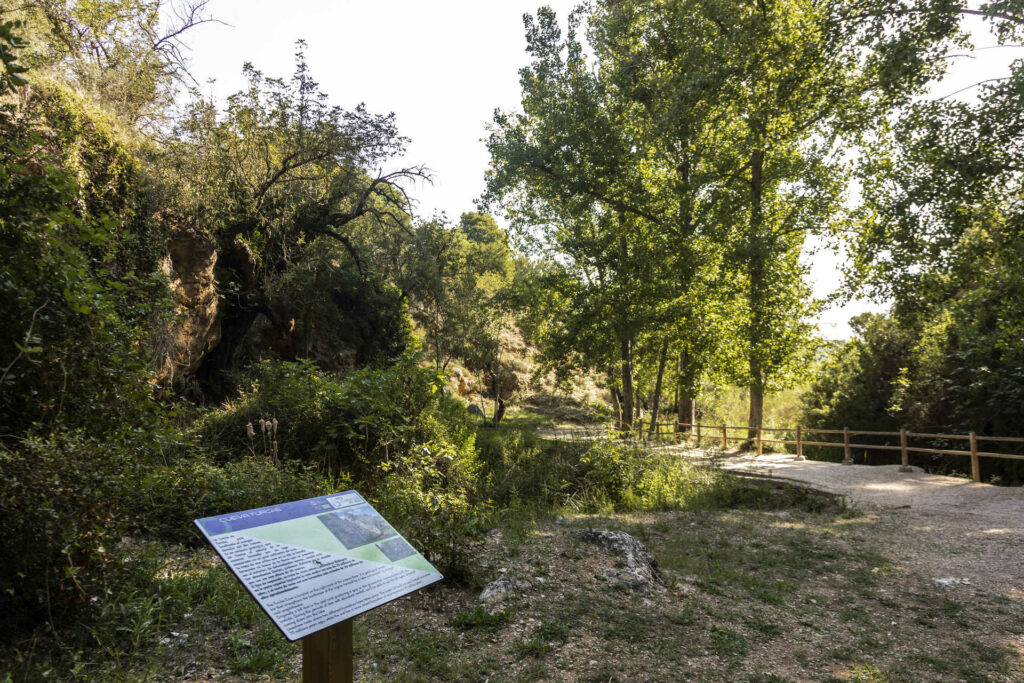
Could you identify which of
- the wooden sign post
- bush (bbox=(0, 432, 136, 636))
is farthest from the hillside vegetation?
the wooden sign post

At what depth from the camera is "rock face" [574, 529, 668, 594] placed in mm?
5395

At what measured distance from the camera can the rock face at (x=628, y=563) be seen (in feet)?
17.7

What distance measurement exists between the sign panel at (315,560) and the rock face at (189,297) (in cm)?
952

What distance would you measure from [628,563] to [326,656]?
4.02 m

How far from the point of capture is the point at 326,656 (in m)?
2.37

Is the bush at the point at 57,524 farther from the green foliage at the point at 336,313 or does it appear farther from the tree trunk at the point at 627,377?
the tree trunk at the point at 627,377

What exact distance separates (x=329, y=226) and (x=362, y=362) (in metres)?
4.37

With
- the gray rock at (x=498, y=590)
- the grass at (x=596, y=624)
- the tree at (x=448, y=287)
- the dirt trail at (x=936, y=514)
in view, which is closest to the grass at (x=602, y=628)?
the grass at (x=596, y=624)

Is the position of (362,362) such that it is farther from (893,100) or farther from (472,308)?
(893,100)

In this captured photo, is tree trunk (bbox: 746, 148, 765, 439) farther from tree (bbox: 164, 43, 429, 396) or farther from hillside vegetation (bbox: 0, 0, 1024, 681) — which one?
tree (bbox: 164, 43, 429, 396)

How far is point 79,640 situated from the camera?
3.59m

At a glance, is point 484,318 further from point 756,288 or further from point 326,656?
point 326,656

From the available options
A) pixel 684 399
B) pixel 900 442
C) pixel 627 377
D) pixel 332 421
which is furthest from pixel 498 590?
pixel 684 399

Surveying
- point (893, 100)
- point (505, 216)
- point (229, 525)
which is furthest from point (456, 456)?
point (505, 216)
